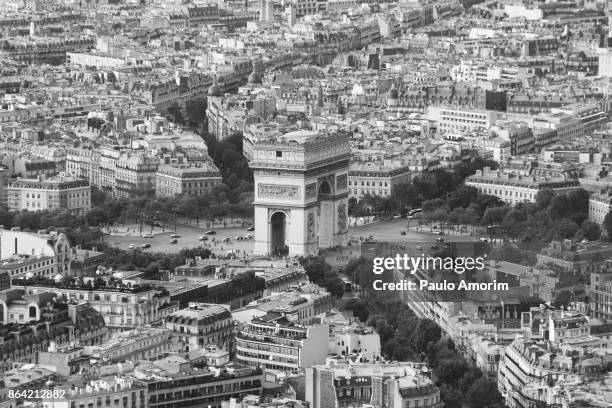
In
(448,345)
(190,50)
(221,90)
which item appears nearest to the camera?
(448,345)

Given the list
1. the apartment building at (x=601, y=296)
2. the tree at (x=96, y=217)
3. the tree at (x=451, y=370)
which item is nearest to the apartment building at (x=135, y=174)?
the tree at (x=96, y=217)

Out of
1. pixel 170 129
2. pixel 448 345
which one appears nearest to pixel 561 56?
pixel 170 129

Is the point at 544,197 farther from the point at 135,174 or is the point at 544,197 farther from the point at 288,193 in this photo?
the point at 135,174

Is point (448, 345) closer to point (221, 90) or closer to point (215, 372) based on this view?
point (215, 372)

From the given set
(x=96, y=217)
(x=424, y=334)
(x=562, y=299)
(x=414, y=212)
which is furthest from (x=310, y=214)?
(x=424, y=334)

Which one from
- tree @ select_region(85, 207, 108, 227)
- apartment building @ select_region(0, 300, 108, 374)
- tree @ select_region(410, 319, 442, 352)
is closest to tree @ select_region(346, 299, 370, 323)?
tree @ select_region(410, 319, 442, 352)

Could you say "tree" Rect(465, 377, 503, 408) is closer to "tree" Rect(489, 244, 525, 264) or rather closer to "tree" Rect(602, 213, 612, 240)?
"tree" Rect(489, 244, 525, 264)
